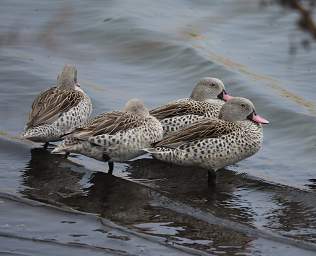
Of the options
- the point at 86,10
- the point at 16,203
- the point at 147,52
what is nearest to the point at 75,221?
the point at 16,203

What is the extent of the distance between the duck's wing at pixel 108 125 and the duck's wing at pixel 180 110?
861 millimetres

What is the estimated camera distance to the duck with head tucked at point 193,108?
28.0ft

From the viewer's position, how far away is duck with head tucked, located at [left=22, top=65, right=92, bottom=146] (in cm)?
808

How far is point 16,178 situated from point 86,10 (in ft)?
29.8

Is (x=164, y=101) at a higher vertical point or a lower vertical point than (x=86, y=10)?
lower

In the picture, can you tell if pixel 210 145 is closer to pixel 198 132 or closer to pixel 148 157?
pixel 198 132

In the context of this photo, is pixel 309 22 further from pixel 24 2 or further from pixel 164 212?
pixel 24 2

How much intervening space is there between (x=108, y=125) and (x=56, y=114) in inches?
37.2

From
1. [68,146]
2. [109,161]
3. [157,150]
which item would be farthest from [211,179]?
[68,146]

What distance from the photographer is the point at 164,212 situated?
6.80 m

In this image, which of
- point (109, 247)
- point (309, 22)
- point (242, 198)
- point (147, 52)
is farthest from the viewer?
point (147, 52)

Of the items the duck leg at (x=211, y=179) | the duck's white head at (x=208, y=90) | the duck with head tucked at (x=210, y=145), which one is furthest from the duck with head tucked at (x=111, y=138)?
the duck's white head at (x=208, y=90)

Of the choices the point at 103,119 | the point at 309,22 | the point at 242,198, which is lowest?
the point at 242,198

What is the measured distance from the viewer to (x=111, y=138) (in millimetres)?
7422
